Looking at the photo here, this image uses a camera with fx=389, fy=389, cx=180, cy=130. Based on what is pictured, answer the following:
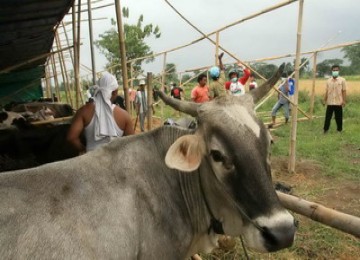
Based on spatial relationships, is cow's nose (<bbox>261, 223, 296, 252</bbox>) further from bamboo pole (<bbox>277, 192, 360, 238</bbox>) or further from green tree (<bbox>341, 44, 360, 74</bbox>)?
green tree (<bbox>341, 44, 360, 74</bbox>)

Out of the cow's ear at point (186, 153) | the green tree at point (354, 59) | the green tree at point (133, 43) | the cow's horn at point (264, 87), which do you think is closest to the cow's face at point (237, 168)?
the cow's ear at point (186, 153)

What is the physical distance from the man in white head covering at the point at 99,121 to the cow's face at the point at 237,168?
136cm

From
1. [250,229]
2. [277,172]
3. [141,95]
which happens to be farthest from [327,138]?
[250,229]

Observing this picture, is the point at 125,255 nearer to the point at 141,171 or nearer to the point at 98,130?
the point at 141,171

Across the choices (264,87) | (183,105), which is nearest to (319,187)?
(264,87)

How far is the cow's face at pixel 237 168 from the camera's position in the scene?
215 centimetres

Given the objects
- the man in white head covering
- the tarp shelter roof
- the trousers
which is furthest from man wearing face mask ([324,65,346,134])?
the man in white head covering

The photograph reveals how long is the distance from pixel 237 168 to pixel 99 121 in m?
1.81

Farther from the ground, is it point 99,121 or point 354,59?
point 99,121

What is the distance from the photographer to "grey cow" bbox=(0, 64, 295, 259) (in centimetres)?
210

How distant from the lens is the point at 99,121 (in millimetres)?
3658

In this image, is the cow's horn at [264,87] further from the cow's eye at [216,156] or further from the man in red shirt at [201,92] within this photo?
the man in red shirt at [201,92]

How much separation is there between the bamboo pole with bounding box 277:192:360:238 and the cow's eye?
29.6 inches

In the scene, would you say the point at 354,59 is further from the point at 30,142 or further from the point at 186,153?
the point at 186,153
